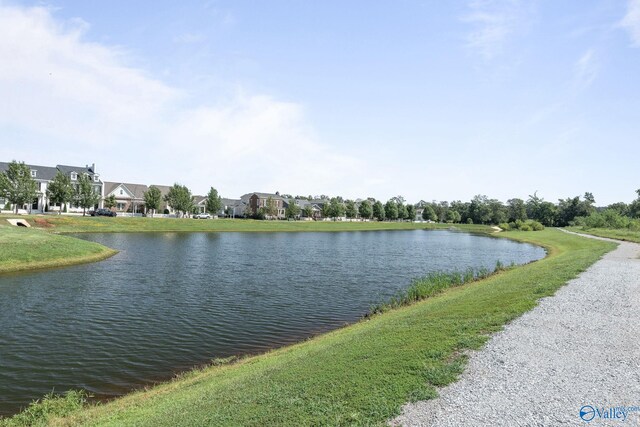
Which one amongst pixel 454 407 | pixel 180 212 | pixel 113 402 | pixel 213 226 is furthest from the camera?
pixel 180 212

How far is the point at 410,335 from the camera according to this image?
11961 millimetres

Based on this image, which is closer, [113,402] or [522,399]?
[522,399]

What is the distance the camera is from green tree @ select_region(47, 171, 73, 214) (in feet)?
247

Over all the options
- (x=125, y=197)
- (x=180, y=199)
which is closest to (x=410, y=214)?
(x=180, y=199)

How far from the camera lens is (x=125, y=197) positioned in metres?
102

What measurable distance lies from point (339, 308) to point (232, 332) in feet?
21.6

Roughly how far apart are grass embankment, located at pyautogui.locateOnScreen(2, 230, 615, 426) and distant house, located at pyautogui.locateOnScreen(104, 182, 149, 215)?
100224 mm

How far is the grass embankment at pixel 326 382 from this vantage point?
302 inches

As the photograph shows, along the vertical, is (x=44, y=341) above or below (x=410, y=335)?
below

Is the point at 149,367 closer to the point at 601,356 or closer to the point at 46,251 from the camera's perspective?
the point at 601,356

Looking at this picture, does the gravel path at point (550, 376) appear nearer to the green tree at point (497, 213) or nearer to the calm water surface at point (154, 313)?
the calm water surface at point (154, 313)

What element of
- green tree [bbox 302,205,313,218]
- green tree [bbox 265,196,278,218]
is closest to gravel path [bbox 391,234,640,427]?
green tree [bbox 265,196,278,218]

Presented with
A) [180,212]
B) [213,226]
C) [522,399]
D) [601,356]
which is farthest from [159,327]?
[180,212]

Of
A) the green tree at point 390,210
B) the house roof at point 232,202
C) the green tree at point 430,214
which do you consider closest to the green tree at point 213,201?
the house roof at point 232,202
